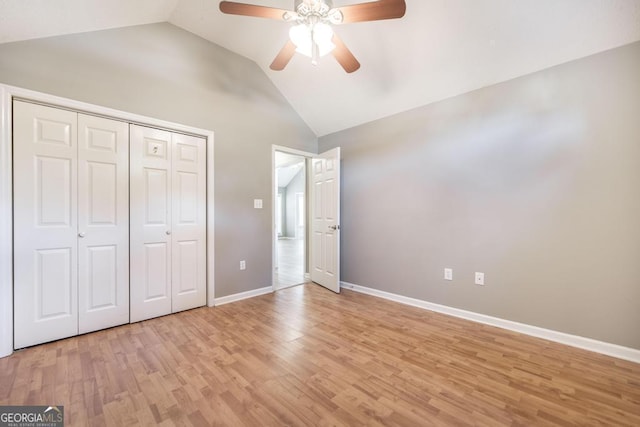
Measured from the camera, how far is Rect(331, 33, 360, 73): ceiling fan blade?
6.29 feet

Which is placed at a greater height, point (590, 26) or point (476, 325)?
point (590, 26)

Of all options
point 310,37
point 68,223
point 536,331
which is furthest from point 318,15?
point 536,331

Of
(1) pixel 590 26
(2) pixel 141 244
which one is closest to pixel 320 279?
(2) pixel 141 244

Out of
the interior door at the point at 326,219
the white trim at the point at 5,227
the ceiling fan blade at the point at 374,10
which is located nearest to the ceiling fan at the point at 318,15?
the ceiling fan blade at the point at 374,10

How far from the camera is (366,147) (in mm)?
3594

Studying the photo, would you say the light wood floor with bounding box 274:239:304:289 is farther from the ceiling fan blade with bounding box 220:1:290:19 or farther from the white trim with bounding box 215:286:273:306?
the ceiling fan blade with bounding box 220:1:290:19

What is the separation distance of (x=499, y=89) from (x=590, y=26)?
0.66 meters

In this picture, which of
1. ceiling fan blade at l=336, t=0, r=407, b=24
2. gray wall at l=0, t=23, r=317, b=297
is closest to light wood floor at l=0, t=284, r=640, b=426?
gray wall at l=0, t=23, r=317, b=297

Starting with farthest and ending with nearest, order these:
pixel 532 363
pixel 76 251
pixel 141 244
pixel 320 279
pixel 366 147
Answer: pixel 320 279 < pixel 366 147 < pixel 141 244 < pixel 76 251 < pixel 532 363

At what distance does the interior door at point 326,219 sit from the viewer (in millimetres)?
3605

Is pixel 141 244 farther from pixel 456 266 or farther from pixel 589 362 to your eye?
pixel 589 362

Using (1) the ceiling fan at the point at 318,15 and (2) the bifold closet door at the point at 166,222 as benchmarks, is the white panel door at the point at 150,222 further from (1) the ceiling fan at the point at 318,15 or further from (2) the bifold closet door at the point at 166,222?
(1) the ceiling fan at the point at 318,15

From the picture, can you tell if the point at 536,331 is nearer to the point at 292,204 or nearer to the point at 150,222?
the point at 150,222

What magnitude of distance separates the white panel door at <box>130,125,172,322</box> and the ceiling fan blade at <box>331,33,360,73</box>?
196 cm
